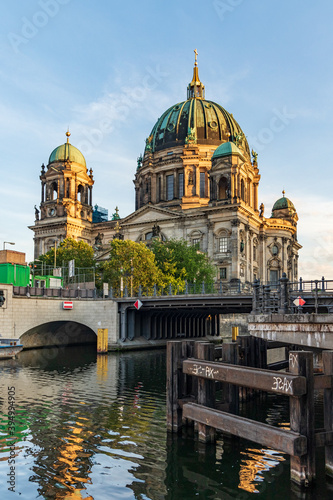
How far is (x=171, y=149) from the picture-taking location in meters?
100

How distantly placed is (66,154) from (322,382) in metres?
94.4

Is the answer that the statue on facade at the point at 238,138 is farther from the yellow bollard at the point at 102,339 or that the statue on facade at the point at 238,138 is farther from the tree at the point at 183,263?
the yellow bollard at the point at 102,339

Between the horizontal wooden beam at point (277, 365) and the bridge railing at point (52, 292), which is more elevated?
the bridge railing at point (52, 292)

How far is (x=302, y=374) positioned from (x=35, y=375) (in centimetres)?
2385

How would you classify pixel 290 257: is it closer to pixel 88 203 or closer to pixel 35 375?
pixel 88 203

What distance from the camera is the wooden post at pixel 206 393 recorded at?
14234 millimetres

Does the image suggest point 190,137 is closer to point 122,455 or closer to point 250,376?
point 122,455

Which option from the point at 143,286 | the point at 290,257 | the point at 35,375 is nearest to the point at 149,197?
the point at 290,257

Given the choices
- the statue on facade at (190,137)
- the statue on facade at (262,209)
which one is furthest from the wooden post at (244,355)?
the statue on facade at (262,209)

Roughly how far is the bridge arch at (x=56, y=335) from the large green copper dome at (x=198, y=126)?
52.7 metres

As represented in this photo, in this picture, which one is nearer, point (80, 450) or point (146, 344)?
point (80, 450)

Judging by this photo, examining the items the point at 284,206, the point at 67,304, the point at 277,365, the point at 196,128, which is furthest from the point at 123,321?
the point at 284,206

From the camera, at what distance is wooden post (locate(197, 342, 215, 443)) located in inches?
560

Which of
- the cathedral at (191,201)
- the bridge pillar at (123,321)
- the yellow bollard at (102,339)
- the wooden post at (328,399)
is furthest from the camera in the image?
the cathedral at (191,201)
